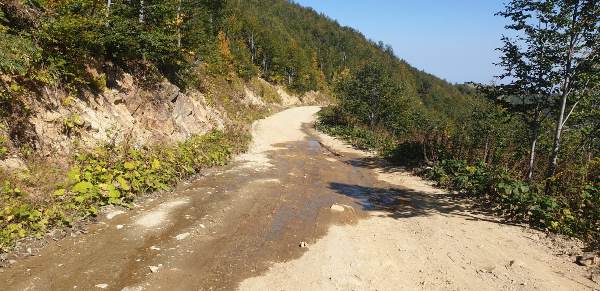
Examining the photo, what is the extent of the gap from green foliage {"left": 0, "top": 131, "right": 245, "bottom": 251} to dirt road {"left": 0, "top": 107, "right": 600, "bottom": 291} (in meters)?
0.51

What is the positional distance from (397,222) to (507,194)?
357cm

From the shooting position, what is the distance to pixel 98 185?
928 centimetres

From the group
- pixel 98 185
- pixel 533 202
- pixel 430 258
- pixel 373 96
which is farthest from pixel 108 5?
pixel 373 96

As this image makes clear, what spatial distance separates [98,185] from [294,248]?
17.1 ft

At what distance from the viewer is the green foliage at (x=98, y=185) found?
282 inches

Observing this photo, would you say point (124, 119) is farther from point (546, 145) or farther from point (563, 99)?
point (546, 145)

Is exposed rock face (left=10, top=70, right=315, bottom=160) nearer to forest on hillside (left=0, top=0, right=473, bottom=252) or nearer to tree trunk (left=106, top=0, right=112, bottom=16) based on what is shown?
forest on hillside (left=0, top=0, right=473, bottom=252)

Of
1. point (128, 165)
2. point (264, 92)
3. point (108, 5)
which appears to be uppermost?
point (108, 5)

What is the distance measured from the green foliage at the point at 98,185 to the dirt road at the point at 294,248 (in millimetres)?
506

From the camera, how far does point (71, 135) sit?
10594 mm

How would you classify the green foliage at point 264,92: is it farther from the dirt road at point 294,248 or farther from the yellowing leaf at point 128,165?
the yellowing leaf at point 128,165

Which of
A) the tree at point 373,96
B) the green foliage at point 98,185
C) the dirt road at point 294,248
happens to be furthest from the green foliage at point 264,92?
the dirt road at point 294,248

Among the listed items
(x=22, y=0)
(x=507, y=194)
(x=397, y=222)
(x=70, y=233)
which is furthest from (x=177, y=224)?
(x=507, y=194)

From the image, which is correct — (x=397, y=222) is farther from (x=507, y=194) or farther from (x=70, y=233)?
(x=70, y=233)
